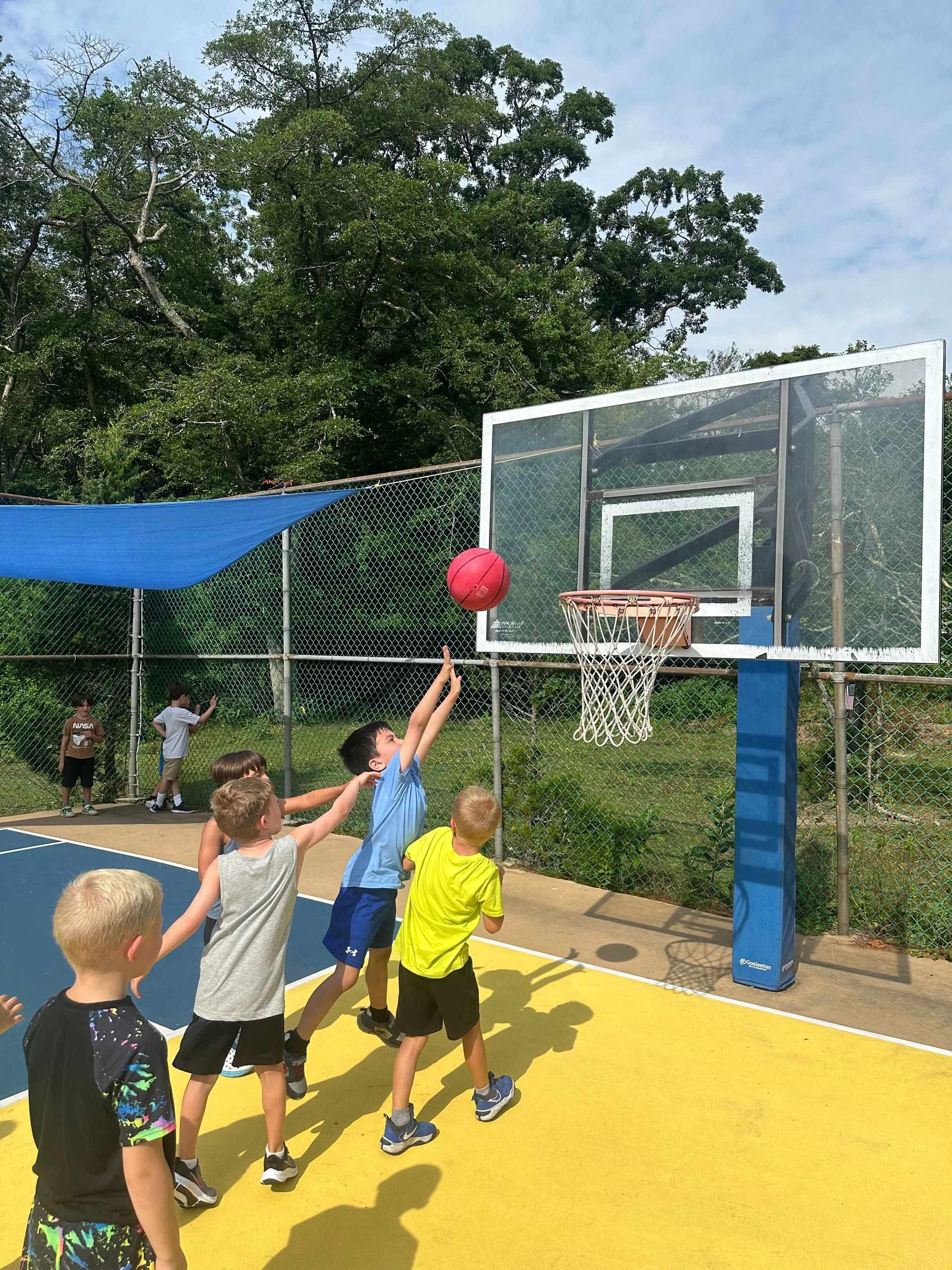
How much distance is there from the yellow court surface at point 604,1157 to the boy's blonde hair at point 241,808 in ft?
4.03

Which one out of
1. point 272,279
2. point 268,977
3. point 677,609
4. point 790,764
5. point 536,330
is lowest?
point 268,977

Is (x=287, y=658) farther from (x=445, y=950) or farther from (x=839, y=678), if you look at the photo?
(x=445, y=950)

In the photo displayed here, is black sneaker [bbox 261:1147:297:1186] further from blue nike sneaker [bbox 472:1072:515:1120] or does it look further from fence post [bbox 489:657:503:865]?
fence post [bbox 489:657:503:865]

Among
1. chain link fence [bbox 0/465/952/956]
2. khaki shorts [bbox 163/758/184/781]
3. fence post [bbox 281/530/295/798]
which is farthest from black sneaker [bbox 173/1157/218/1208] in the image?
khaki shorts [bbox 163/758/184/781]

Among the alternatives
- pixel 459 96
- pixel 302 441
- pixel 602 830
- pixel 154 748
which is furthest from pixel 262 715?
pixel 459 96

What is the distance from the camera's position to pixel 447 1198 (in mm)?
3055

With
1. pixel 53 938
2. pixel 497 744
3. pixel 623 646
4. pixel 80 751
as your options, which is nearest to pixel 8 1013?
pixel 623 646

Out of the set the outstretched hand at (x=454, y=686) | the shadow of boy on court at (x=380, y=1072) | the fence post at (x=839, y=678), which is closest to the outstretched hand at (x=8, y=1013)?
the shadow of boy on court at (x=380, y=1072)

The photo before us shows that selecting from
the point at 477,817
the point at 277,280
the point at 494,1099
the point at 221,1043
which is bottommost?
the point at 494,1099

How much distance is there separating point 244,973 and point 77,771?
743 centimetres

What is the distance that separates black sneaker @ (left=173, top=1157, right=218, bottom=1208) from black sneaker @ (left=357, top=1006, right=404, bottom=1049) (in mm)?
1315

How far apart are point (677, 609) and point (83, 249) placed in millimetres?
20924

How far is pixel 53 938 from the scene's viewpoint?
554 cm

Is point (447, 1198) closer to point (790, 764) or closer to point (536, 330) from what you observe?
point (790, 764)
